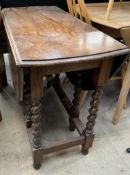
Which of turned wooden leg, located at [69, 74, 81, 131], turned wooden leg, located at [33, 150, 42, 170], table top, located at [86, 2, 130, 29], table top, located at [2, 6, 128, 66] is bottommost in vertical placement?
turned wooden leg, located at [33, 150, 42, 170]

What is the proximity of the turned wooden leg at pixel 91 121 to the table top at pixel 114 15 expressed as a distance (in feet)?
1.86

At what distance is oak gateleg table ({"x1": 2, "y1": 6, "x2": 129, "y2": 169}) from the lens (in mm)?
960

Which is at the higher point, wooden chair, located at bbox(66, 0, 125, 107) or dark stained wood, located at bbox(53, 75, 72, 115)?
wooden chair, located at bbox(66, 0, 125, 107)

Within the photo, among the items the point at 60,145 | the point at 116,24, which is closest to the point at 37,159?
the point at 60,145

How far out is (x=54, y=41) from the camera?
112cm

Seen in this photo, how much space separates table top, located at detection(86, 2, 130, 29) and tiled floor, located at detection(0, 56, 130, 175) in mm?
792

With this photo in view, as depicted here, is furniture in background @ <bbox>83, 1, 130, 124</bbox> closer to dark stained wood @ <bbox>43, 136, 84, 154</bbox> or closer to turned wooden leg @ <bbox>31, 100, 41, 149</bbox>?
dark stained wood @ <bbox>43, 136, 84, 154</bbox>

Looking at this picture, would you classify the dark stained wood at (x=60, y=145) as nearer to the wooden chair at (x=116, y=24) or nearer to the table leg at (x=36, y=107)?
the table leg at (x=36, y=107)

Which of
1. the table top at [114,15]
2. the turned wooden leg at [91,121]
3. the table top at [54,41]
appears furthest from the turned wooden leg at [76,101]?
the table top at [114,15]

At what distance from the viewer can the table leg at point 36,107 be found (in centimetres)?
100

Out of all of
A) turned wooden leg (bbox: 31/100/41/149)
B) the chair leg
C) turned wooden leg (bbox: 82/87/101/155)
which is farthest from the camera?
the chair leg

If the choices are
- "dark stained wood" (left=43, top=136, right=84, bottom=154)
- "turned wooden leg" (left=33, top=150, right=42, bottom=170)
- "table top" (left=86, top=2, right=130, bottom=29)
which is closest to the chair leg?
"table top" (left=86, top=2, right=130, bottom=29)

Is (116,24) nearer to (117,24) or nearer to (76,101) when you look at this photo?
(117,24)

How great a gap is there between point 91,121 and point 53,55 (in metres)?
0.59
